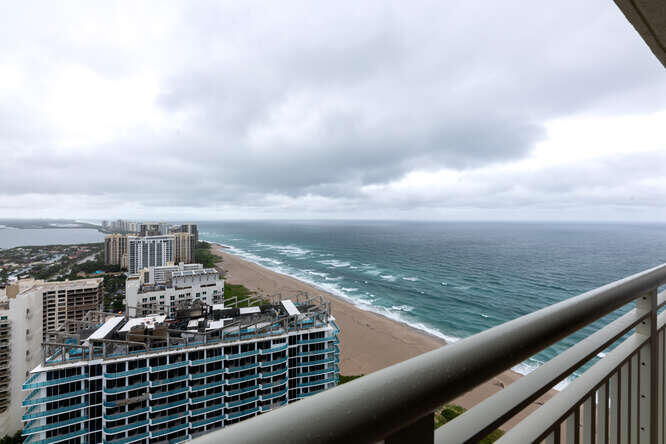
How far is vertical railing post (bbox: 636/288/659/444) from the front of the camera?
976 mm

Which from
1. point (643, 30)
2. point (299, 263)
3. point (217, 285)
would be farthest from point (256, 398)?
point (299, 263)

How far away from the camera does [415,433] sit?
41 centimetres

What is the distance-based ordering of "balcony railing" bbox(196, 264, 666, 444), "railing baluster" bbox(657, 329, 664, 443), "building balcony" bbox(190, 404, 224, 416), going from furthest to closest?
1. "building balcony" bbox(190, 404, 224, 416)
2. "railing baluster" bbox(657, 329, 664, 443)
3. "balcony railing" bbox(196, 264, 666, 444)

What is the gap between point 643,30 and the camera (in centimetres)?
81

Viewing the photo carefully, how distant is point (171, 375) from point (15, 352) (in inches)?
269

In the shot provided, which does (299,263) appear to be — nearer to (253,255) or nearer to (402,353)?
(253,255)

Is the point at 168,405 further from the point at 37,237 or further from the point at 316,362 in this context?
the point at 37,237

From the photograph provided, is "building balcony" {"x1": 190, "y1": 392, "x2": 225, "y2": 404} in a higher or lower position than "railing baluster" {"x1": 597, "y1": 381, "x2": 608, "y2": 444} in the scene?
lower

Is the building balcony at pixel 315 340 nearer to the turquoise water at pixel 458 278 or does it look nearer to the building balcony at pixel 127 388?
the building balcony at pixel 127 388

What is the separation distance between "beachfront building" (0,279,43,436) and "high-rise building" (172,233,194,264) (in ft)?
80.5

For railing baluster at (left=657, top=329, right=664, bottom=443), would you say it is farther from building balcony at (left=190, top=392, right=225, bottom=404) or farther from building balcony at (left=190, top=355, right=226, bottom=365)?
building balcony at (left=190, top=392, right=225, bottom=404)

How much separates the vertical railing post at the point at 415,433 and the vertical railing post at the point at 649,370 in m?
1.04

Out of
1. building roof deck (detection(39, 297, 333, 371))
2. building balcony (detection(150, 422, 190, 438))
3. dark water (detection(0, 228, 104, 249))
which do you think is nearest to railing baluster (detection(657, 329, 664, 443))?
building roof deck (detection(39, 297, 333, 371))

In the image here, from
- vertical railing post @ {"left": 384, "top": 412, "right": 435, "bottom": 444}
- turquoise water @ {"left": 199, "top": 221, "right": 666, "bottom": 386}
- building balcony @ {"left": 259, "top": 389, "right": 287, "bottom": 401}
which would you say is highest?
vertical railing post @ {"left": 384, "top": 412, "right": 435, "bottom": 444}
